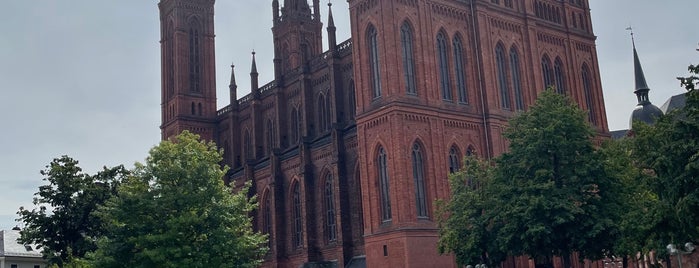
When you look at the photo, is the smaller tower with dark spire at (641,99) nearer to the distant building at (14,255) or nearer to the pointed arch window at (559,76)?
the pointed arch window at (559,76)

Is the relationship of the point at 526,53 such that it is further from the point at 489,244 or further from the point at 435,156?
the point at 489,244

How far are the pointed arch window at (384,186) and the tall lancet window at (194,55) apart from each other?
34.3 metres

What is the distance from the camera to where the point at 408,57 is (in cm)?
4578

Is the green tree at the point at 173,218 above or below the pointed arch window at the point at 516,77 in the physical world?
below

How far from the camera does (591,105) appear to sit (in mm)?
56219

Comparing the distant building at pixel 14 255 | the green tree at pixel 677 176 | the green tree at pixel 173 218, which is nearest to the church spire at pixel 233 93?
the distant building at pixel 14 255

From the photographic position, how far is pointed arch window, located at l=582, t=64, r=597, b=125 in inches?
2201

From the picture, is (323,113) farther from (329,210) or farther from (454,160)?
(454,160)

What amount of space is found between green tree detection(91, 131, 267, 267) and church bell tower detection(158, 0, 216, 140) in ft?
124

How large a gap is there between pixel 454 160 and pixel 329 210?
12697 mm

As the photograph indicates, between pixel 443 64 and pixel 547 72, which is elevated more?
pixel 547 72

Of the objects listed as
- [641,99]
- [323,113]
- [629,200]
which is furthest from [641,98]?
[629,200]

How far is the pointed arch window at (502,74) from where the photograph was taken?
50219 mm

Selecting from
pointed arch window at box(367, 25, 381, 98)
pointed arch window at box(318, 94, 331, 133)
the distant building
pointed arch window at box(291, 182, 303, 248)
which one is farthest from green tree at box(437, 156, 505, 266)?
the distant building
